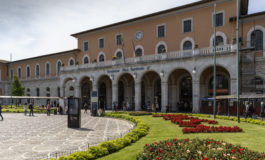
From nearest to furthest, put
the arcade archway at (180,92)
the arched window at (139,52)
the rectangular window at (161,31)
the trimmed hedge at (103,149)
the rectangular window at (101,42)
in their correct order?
the trimmed hedge at (103,149)
the arcade archway at (180,92)
the rectangular window at (161,31)
the arched window at (139,52)
the rectangular window at (101,42)

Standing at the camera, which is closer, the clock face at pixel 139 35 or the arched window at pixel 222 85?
the arched window at pixel 222 85

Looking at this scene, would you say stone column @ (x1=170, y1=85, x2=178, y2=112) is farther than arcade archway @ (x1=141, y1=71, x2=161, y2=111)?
No

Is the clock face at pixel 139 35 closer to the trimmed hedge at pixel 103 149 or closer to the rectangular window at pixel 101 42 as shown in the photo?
the rectangular window at pixel 101 42

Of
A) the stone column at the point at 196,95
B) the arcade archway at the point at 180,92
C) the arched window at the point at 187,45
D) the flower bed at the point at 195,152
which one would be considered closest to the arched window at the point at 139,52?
the arcade archway at the point at 180,92

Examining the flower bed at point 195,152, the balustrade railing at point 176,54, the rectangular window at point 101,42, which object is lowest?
the flower bed at point 195,152

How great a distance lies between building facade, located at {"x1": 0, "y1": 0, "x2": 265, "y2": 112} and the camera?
2467cm

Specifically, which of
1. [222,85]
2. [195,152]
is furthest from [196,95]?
[195,152]

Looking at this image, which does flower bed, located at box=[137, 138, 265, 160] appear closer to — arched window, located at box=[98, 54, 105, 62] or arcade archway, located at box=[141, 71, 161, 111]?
arcade archway, located at box=[141, 71, 161, 111]

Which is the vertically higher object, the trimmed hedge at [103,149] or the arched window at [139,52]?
the arched window at [139,52]

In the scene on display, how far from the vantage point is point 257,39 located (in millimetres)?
25281

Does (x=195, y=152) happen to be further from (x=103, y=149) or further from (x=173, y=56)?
(x=173, y=56)

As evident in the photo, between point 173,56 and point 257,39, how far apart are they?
9.34m

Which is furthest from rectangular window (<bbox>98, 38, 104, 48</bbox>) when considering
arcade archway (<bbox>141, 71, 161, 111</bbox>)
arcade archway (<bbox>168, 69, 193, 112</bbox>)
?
arcade archway (<bbox>168, 69, 193, 112</bbox>)

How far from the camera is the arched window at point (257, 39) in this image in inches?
987
